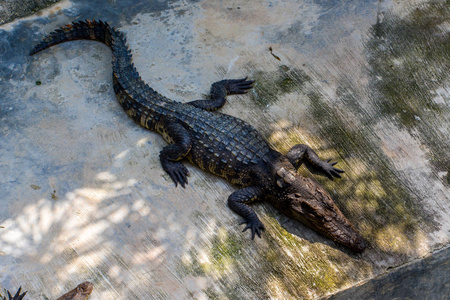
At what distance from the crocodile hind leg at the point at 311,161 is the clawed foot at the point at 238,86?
1.01 metres

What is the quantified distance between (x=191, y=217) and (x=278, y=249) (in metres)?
0.82

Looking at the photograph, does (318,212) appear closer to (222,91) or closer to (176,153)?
(176,153)

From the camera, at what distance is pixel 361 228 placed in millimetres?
3551

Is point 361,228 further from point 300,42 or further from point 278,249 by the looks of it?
point 300,42

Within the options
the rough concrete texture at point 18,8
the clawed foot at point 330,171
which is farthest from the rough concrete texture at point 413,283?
the rough concrete texture at point 18,8

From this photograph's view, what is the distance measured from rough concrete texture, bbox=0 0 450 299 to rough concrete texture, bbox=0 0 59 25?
105 millimetres

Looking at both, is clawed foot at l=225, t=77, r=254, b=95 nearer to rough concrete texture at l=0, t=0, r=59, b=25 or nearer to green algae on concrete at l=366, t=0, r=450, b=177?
green algae on concrete at l=366, t=0, r=450, b=177

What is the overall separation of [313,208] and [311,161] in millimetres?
669

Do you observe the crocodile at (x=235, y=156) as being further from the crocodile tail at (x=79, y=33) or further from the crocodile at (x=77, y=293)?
the crocodile at (x=77, y=293)

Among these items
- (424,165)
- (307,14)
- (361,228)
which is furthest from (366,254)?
(307,14)

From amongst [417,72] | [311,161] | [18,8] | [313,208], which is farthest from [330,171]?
[18,8]

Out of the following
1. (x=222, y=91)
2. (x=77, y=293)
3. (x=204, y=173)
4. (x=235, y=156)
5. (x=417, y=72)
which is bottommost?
(x=77, y=293)

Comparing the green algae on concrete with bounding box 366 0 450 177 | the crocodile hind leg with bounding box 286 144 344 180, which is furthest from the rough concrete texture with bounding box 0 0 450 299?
the crocodile hind leg with bounding box 286 144 344 180

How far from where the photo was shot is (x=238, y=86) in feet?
15.0
